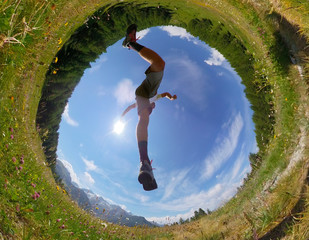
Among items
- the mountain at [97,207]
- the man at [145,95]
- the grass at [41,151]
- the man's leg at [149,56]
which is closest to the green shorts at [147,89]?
the man at [145,95]

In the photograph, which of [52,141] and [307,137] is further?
[52,141]

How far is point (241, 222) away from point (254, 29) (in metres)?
7.12

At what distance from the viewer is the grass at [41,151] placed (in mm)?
3208

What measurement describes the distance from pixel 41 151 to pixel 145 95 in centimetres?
423

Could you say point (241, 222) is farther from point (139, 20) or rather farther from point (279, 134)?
point (139, 20)

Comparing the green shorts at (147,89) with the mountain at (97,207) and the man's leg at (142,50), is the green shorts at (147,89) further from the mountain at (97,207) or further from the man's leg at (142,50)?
the mountain at (97,207)

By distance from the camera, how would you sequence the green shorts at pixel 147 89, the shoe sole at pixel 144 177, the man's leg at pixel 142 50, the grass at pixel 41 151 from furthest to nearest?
1. the green shorts at pixel 147 89
2. the man's leg at pixel 142 50
3. the shoe sole at pixel 144 177
4. the grass at pixel 41 151

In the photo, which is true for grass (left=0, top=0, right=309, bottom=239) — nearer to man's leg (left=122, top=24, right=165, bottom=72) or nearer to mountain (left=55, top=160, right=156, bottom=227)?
mountain (left=55, top=160, right=156, bottom=227)

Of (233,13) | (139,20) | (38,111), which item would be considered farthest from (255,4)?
(38,111)

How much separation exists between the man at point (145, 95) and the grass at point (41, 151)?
214 centimetres

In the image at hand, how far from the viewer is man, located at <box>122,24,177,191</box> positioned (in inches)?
241

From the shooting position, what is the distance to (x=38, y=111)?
7.19 m

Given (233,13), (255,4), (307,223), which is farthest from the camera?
(233,13)

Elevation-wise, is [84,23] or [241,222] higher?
[84,23]
